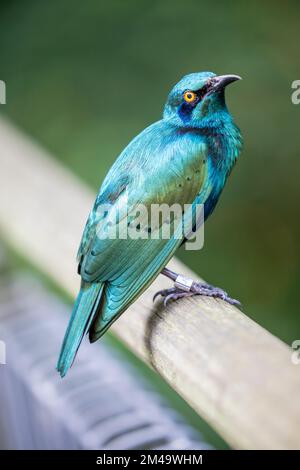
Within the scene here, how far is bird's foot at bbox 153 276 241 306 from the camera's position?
6.34 ft

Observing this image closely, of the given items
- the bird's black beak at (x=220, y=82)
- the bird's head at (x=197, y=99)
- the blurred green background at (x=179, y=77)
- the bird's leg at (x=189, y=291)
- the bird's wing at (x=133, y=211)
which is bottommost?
the blurred green background at (x=179, y=77)

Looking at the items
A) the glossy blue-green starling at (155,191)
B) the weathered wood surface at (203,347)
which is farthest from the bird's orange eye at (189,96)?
the weathered wood surface at (203,347)

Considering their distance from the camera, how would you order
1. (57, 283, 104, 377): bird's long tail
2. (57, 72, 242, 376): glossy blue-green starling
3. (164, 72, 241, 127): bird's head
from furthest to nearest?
A: (164, 72, 241, 127): bird's head
(57, 72, 242, 376): glossy blue-green starling
(57, 283, 104, 377): bird's long tail

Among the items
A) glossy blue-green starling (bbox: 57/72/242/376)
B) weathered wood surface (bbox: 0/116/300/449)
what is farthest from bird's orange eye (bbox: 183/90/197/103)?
weathered wood surface (bbox: 0/116/300/449)

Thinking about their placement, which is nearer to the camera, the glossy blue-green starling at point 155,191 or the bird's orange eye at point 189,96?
the glossy blue-green starling at point 155,191

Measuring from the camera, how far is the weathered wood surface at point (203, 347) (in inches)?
48.8

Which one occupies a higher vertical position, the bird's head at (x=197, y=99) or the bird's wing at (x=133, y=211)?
the bird's head at (x=197, y=99)

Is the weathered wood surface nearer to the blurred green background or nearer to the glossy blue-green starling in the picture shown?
the glossy blue-green starling

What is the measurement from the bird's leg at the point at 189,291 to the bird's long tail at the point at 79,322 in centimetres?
17

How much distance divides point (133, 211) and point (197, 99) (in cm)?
35

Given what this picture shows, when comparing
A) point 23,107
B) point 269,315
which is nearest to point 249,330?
point 269,315

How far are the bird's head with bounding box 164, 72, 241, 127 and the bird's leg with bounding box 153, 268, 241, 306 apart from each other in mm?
429

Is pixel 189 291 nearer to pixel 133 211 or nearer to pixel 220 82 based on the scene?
pixel 133 211

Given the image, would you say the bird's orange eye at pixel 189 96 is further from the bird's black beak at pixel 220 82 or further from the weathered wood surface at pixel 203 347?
the weathered wood surface at pixel 203 347
